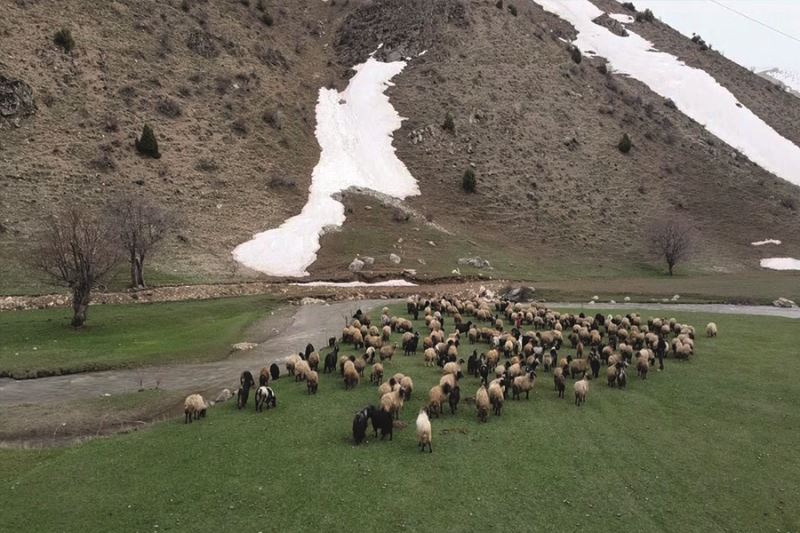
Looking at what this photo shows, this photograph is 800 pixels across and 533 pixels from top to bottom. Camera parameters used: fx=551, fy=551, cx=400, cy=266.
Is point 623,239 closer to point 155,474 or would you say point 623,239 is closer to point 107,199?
point 107,199

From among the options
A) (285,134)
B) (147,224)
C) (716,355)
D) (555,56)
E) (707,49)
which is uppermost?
(707,49)

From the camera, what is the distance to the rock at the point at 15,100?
5441 cm

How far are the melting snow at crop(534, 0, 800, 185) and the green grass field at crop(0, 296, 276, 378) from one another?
9080cm

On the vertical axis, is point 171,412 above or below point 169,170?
below

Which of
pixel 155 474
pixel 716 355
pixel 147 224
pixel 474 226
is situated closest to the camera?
pixel 155 474

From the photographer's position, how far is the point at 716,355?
25.2 meters

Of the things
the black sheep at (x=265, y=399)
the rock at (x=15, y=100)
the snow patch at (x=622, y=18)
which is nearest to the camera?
the black sheep at (x=265, y=399)

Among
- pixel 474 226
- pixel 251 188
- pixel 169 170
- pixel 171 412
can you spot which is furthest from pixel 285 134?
pixel 171 412

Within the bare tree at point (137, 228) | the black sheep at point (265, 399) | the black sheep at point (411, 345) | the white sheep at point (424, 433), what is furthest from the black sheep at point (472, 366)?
the bare tree at point (137, 228)

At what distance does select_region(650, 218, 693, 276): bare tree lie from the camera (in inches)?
2436

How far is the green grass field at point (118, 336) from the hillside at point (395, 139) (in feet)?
27.1

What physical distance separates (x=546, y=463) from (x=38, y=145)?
57.6m

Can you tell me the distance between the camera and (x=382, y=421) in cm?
1540

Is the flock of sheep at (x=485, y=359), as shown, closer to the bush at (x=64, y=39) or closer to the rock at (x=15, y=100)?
the rock at (x=15, y=100)
